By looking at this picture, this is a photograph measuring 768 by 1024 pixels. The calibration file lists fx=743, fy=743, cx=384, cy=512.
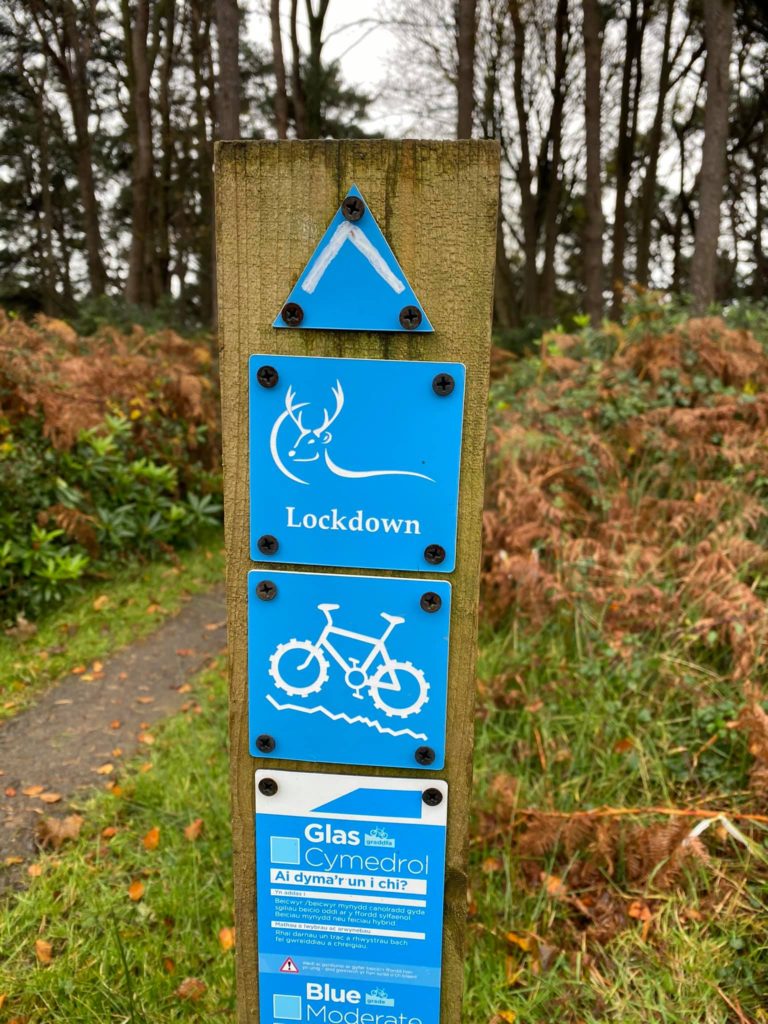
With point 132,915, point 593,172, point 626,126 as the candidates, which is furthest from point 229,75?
point 626,126

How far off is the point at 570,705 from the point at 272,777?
6.77 ft

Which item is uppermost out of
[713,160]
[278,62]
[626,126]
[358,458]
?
[626,126]

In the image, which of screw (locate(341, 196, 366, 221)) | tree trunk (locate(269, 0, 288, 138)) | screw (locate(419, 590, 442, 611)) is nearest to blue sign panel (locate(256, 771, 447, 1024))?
screw (locate(419, 590, 442, 611))

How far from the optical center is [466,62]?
1127 centimetres

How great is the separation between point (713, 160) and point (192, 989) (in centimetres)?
907

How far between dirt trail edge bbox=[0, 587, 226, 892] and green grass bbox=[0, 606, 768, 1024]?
191 mm

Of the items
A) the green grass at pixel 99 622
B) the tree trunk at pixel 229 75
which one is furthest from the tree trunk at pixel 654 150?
the green grass at pixel 99 622

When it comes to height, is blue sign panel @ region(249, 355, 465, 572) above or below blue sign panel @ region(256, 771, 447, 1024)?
above

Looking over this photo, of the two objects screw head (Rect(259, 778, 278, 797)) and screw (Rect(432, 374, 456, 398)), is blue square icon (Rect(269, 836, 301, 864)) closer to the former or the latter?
screw head (Rect(259, 778, 278, 797))

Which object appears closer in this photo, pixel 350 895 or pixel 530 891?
pixel 350 895

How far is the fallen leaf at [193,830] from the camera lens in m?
2.77

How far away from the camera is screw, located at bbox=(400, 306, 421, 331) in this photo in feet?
4.06

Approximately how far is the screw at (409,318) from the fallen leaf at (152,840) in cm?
Answer: 232

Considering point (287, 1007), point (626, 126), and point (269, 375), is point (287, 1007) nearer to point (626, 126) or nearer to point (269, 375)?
point (269, 375)
